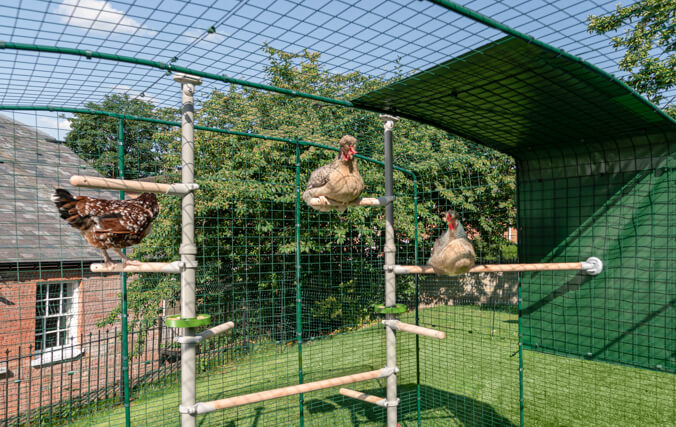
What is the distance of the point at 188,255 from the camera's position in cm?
208

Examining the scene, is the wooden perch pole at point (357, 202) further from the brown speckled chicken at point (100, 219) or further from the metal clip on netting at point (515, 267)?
the brown speckled chicken at point (100, 219)

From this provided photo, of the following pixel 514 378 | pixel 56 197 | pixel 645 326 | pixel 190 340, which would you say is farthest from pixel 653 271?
pixel 56 197

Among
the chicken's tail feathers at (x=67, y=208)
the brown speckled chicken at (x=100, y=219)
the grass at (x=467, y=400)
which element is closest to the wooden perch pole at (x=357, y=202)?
the brown speckled chicken at (x=100, y=219)

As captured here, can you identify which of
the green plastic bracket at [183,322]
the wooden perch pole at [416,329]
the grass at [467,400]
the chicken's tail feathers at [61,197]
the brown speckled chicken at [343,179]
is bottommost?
the grass at [467,400]

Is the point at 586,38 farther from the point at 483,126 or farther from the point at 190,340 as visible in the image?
the point at 190,340

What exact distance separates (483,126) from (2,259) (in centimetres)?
677

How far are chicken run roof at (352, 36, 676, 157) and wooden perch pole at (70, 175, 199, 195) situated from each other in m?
1.43

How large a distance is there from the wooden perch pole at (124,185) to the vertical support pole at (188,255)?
0.22 ft

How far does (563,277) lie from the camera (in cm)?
349

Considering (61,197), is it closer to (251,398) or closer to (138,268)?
(138,268)

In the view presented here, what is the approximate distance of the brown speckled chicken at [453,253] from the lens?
259 cm

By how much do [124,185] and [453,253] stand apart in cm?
195

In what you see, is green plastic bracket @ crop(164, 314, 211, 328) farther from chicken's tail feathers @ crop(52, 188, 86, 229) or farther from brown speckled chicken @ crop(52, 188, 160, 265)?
chicken's tail feathers @ crop(52, 188, 86, 229)

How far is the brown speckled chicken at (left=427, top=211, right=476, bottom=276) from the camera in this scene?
2588 millimetres
